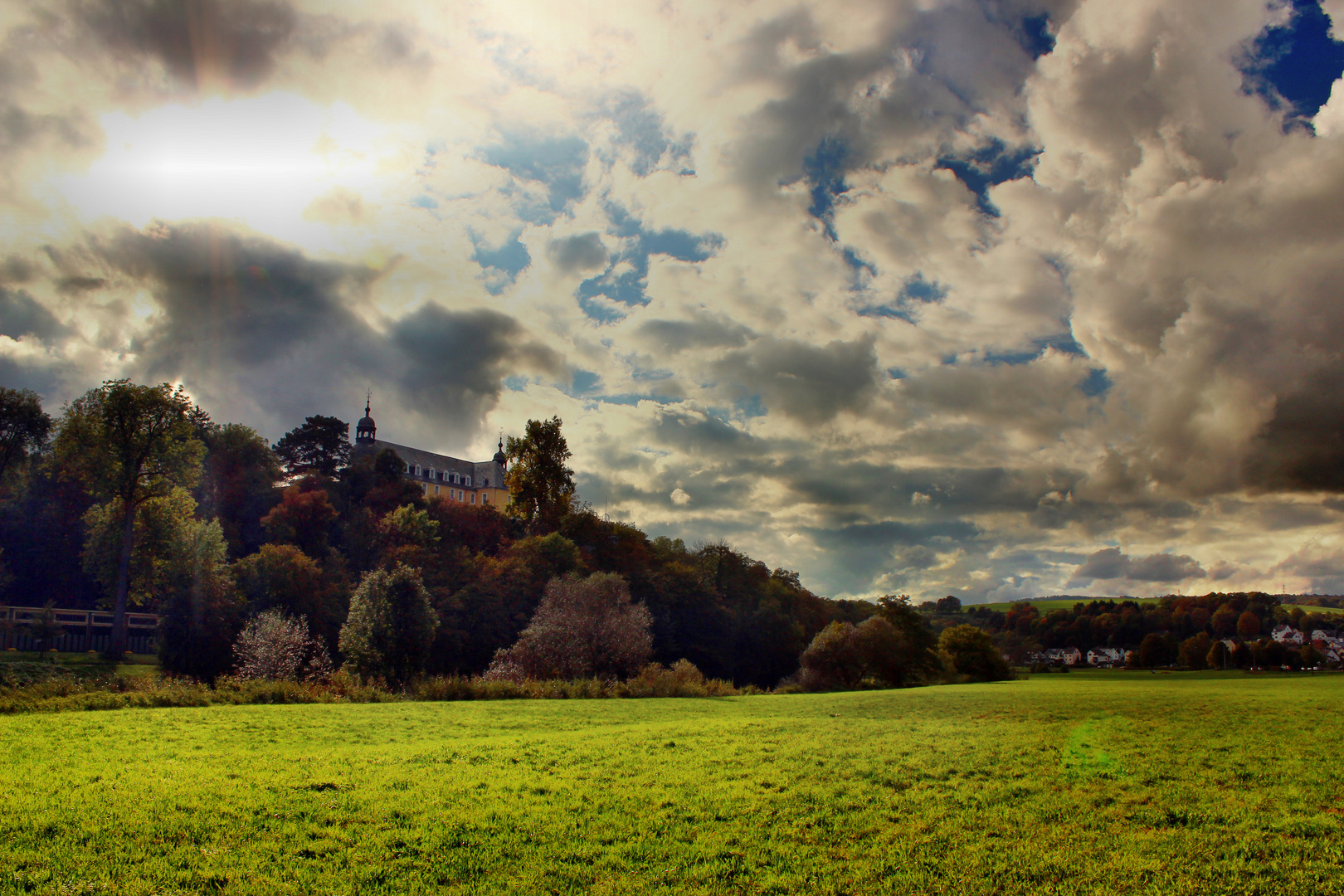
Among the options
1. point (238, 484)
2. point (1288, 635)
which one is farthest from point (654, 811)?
point (1288, 635)

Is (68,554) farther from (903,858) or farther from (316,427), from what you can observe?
(903,858)

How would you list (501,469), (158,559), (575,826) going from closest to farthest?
(575,826), (158,559), (501,469)

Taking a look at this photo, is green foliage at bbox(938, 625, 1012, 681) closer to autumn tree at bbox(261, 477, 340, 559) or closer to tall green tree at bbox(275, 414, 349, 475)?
autumn tree at bbox(261, 477, 340, 559)

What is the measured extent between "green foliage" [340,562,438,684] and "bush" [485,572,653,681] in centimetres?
458

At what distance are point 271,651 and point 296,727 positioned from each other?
28.0 metres

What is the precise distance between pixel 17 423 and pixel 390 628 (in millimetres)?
46895

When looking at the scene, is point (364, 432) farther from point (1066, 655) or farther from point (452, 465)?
point (1066, 655)

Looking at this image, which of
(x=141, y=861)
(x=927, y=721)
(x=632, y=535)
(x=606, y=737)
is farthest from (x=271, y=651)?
(x=632, y=535)

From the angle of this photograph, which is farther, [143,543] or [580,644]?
[143,543]

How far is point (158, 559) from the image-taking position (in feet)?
183

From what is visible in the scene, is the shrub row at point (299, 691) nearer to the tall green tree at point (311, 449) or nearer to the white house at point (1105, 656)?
the tall green tree at point (311, 449)

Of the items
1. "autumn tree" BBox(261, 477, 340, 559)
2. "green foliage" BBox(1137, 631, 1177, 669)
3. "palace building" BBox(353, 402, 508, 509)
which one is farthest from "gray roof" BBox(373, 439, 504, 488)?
"green foliage" BBox(1137, 631, 1177, 669)

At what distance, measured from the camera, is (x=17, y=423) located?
205 ft

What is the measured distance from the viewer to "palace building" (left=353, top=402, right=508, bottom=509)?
409ft
